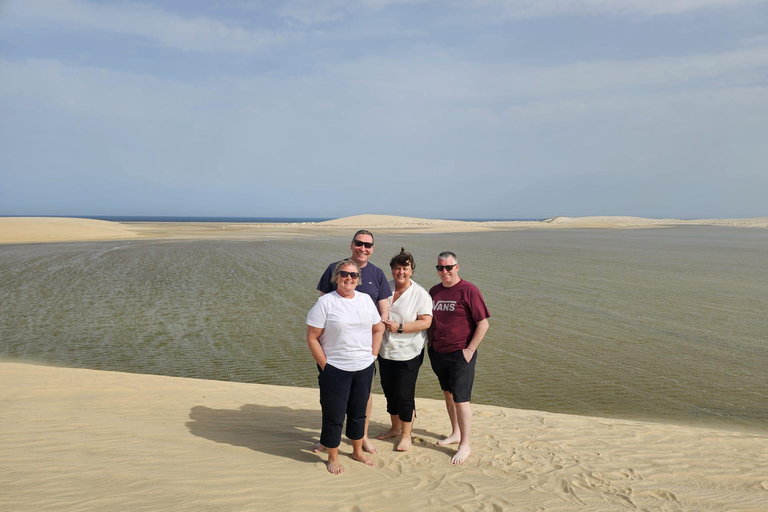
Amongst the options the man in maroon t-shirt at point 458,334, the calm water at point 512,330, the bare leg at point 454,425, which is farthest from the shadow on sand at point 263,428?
the calm water at point 512,330

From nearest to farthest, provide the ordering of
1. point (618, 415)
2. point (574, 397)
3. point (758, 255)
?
point (618, 415) < point (574, 397) < point (758, 255)

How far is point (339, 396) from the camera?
14.6 ft

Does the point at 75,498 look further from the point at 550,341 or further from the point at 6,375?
the point at 550,341

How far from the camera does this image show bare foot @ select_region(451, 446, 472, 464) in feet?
16.1

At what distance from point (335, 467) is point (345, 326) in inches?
51.3

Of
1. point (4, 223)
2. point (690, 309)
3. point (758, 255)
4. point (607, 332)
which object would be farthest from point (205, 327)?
point (4, 223)

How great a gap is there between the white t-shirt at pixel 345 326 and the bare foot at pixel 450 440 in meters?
1.50

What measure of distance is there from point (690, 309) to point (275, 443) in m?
12.3

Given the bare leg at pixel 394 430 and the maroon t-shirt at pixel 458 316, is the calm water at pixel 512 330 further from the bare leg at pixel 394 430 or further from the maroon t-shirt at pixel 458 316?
the maroon t-shirt at pixel 458 316

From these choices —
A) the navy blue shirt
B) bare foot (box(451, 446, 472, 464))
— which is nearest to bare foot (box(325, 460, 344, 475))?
bare foot (box(451, 446, 472, 464))

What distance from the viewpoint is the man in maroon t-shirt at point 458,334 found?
4859 mm

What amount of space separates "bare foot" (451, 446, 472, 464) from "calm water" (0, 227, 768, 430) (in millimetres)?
2699

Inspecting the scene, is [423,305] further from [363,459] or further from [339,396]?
[363,459]

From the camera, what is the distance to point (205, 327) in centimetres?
1162
